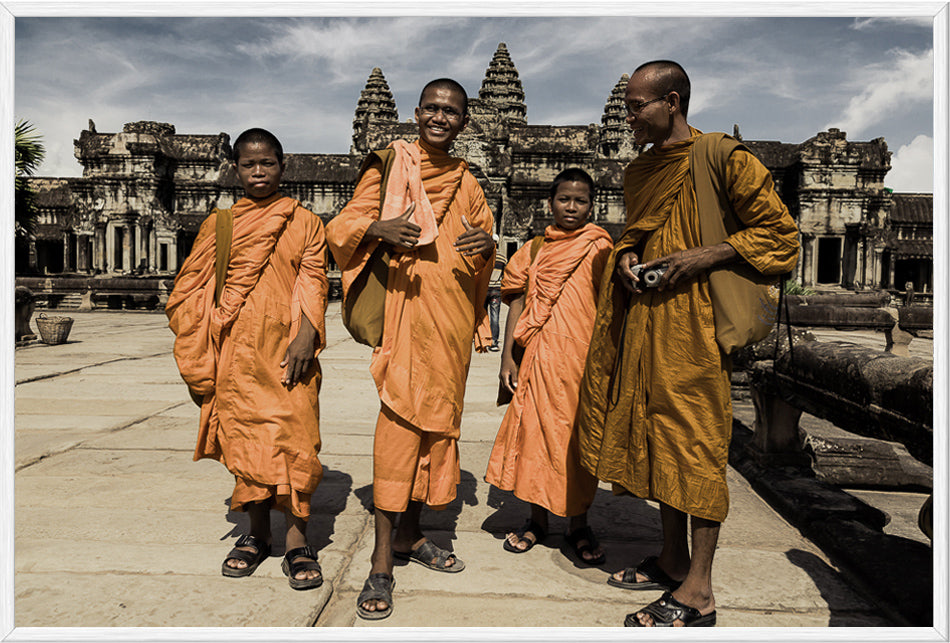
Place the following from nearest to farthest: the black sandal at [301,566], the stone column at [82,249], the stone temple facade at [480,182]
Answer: the black sandal at [301,566]
the stone temple facade at [480,182]
the stone column at [82,249]

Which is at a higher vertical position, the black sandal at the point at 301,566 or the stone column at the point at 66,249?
the stone column at the point at 66,249

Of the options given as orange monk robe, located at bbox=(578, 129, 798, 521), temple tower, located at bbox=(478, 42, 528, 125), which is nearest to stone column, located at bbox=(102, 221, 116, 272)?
temple tower, located at bbox=(478, 42, 528, 125)

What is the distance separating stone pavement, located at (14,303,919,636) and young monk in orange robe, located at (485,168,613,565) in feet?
0.69

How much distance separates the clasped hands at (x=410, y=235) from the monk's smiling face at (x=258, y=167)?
1.63 feet

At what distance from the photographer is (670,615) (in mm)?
1864

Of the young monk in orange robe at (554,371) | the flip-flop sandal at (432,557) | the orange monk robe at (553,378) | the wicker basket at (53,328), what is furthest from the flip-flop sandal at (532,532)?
the wicker basket at (53,328)

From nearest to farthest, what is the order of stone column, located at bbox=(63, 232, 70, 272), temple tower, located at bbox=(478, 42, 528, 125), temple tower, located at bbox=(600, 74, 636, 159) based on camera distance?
stone column, located at bbox=(63, 232, 70, 272), temple tower, located at bbox=(600, 74, 636, 159), temple tower, located at bbox=(478, 42, 528, 125)

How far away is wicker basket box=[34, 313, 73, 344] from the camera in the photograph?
8852 millimetres

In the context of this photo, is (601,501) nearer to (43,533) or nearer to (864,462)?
(864,462)

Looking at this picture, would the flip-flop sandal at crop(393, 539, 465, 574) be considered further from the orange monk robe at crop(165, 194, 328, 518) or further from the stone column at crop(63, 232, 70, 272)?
the stone column at crop(63, 232, 70, 272)

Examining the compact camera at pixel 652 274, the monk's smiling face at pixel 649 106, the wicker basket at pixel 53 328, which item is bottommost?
the wicker basket at pixel 53 328

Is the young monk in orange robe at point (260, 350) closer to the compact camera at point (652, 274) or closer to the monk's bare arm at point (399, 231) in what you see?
the monk's bare arm at point (399, 231)

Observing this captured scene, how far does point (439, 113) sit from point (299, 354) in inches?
39.3

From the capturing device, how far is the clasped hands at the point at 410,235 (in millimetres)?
2094
